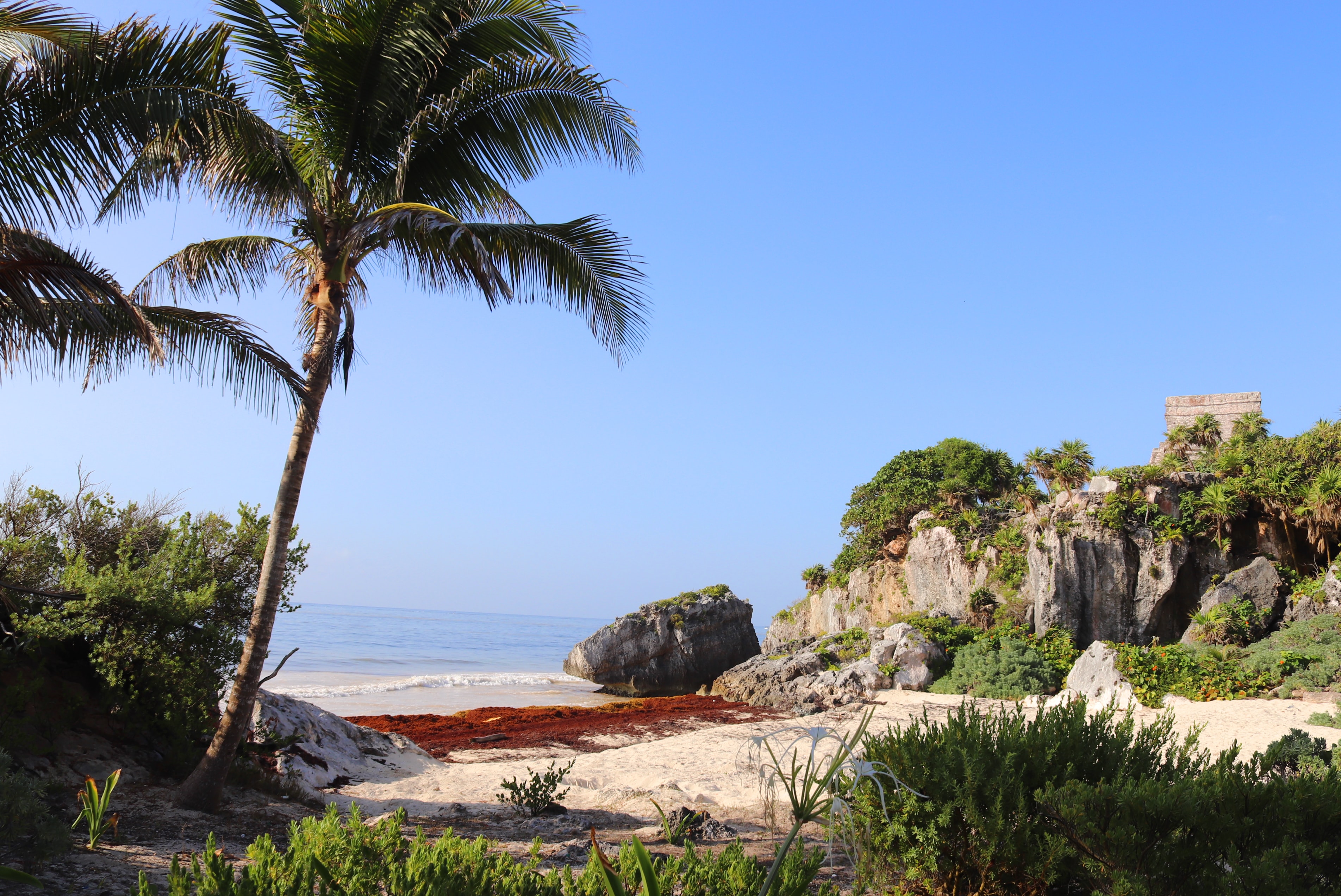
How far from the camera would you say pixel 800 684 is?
59.5 feet

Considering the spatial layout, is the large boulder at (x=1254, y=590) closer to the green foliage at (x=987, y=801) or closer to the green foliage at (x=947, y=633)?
the green foliage at (x=947, y=633)

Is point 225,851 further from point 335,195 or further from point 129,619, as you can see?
point 335,195

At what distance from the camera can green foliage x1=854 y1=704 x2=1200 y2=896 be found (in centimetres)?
391

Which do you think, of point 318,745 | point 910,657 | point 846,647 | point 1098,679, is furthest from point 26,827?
point 846,647

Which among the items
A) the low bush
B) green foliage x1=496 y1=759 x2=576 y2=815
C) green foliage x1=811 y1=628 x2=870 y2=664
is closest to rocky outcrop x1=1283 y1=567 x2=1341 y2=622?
green foliage x1=811 y1=628 x2=870 y2=664

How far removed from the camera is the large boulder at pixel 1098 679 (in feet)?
48.7

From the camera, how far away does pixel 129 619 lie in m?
7.23

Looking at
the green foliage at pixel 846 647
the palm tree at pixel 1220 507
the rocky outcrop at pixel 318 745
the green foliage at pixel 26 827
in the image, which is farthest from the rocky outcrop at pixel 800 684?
the green foliage at pixel 26 827

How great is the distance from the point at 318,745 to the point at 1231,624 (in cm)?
1841

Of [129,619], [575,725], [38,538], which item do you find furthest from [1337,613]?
[38,538]

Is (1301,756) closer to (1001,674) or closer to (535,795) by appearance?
(535,795)

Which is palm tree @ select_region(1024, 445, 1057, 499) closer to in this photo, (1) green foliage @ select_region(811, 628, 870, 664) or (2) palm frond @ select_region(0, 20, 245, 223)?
(1) green foliage @ select_region(811, 628, 870, 664)

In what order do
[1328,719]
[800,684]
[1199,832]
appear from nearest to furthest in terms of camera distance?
[1199,832], [1328,719], [800,684]

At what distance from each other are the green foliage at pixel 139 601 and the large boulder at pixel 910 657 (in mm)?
13888
